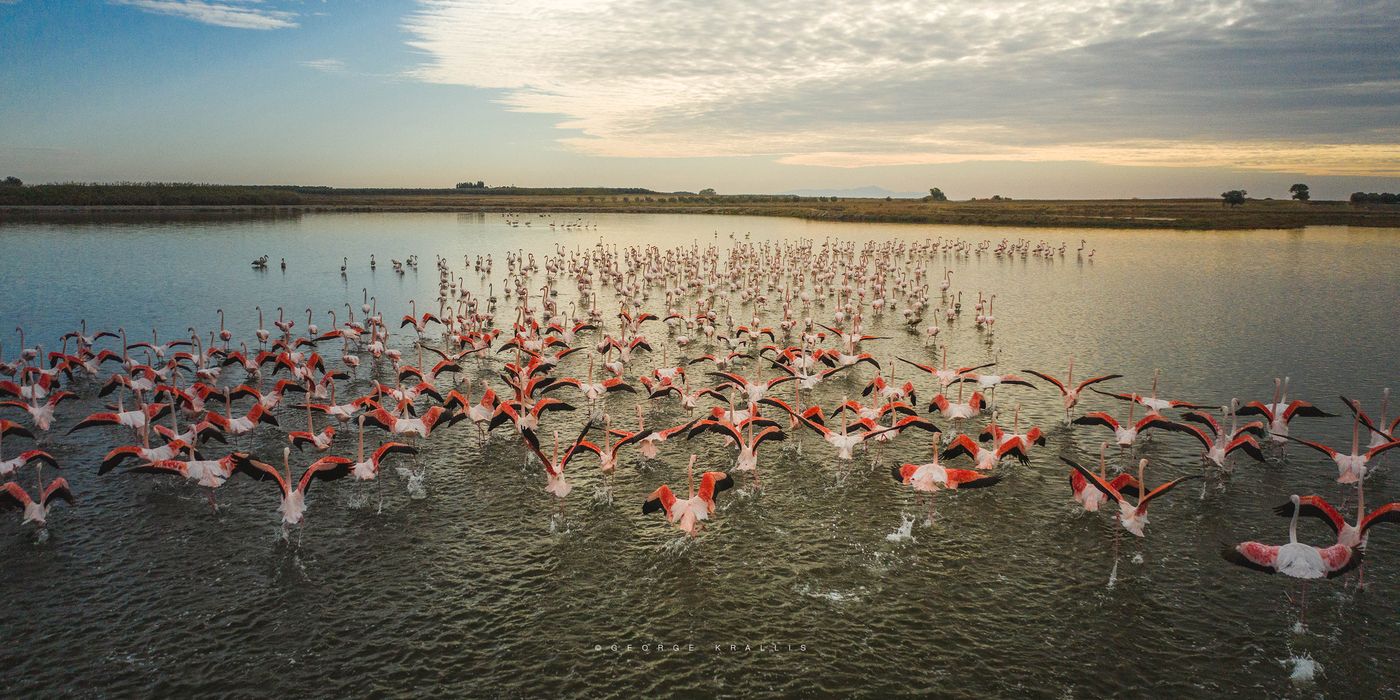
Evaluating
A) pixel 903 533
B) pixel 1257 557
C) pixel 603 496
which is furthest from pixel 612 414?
pixel 1257 557

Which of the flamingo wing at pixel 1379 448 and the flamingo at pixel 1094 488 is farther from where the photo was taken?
the flamingo wing at pixel 1379 448

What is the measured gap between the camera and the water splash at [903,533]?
9.85 meters

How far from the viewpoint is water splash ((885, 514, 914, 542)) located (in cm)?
985

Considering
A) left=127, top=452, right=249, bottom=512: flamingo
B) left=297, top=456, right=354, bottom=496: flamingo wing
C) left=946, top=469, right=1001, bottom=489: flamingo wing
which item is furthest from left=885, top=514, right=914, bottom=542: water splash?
left=127, top=452, right=249, bottom=512: flamingo

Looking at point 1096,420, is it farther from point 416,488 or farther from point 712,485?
point 416,488

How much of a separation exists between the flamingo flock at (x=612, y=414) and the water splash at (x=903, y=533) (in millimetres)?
566

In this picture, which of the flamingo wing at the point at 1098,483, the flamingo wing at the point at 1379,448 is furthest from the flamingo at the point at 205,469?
the flamingo wing at the point at 1379,448

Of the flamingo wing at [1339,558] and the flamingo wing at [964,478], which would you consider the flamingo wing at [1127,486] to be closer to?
the flamingo wing at [964,478]

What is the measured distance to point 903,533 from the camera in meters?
9.98

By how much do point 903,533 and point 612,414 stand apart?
23.5ft

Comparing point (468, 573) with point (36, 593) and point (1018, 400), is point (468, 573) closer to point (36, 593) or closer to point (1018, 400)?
point (36, 593)

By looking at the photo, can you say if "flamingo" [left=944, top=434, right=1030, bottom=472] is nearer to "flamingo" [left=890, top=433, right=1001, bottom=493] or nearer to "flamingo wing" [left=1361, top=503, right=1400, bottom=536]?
"flamingo" [left=890, top=433, right=1001, bottom=493]

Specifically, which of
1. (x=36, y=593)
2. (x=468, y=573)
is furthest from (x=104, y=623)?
(x=468, y=573)

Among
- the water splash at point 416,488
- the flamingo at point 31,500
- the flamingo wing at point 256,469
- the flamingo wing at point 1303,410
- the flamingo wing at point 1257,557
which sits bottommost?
the water splash at point 416,488
